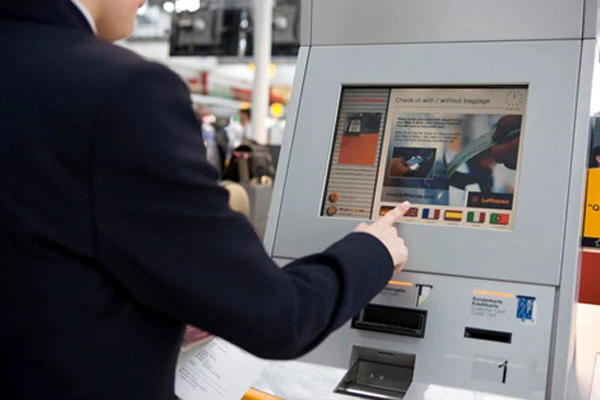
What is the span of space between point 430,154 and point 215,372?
61 cm

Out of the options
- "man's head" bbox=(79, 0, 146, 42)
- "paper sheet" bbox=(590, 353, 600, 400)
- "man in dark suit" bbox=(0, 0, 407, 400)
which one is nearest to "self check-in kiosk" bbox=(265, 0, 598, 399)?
"paper sheet" bbox=(590, 353, 600, 400)

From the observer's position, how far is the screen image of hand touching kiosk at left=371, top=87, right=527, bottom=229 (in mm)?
1406

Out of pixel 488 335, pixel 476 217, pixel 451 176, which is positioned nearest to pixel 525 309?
pixel 488 335

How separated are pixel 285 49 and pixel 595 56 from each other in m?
11.3

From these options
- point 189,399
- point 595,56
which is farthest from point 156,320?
→ point 595,56

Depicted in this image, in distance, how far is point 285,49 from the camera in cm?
1240

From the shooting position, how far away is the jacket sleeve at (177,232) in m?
0.83

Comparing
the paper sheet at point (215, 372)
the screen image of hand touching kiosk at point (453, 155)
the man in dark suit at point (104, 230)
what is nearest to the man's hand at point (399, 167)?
the screen image of hand touching kiosk at point (453, 155)

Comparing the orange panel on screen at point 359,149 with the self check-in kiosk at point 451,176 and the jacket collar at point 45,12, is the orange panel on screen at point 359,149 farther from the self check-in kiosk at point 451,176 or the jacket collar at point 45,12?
the jacket collar at point 45,12

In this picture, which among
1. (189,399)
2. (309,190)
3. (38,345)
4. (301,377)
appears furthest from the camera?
(309,190)

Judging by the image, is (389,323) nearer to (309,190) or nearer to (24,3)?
(309,190)

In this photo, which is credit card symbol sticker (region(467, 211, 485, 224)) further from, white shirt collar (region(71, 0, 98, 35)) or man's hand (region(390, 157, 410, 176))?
white shirt collar (region(71, 0, 98, 35))

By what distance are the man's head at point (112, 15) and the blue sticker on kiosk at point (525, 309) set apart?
32.9 inches

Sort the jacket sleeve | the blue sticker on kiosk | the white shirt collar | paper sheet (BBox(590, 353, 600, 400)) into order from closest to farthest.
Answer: the jacket sleeve, the white shirt collar, the blue sticker on kiosk, paper sheet (BBox(590, 353, 600, 400))
